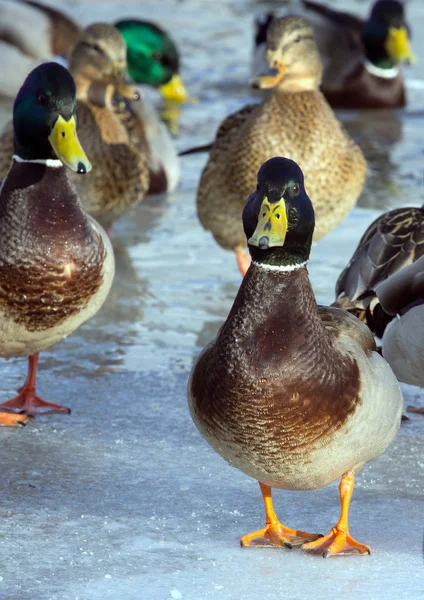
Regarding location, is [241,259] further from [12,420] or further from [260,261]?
[260,261]

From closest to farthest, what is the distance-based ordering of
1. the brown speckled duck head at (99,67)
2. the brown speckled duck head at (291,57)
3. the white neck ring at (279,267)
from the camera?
the white neck ring at (279,267), the brown speckled duck head at (291,57), the brown speckled duck head at (99,67)

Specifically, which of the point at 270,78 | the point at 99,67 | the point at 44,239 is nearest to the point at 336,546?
the point at 44,239

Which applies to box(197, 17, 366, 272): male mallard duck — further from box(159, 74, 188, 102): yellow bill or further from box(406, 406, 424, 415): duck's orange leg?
box(159, 74, 188, 102): yellow bill

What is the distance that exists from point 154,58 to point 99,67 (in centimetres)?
351

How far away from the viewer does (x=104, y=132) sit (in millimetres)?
5742

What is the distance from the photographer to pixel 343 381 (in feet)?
9.97

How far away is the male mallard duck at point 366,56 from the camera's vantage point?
937 centimetres

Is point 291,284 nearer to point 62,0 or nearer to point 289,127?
point 289,127

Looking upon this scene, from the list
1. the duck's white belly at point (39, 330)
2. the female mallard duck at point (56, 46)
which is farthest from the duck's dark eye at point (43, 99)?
the female mallard duck at point (56, 46)

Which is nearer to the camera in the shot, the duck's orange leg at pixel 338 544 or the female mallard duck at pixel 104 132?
the duck's orange leg at pixel 338 544

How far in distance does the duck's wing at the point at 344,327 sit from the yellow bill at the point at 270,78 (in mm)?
2175

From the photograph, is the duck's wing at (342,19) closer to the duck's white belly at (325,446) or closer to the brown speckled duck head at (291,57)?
the brown speckled duck head at (291,57)

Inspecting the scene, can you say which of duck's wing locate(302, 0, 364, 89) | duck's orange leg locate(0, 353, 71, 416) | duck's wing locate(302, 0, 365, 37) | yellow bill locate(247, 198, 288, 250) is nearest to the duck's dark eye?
duck's orange leg locate(0, 353, 71, 416)

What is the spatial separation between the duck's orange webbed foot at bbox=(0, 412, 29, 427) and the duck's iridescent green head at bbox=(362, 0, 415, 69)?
589cm
